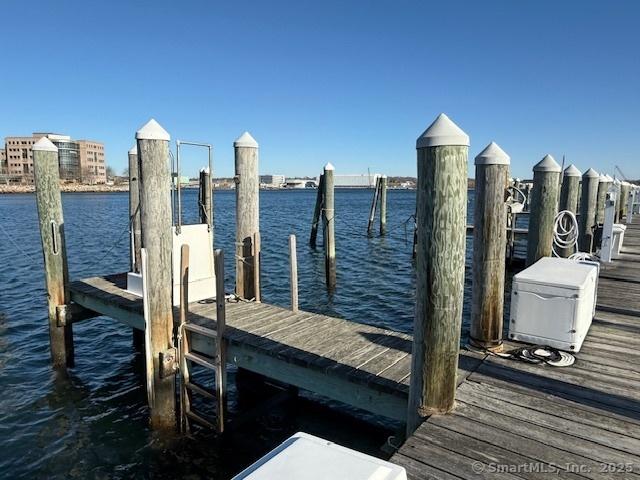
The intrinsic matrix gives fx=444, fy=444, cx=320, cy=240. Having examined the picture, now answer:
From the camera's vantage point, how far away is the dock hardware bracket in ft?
20.5

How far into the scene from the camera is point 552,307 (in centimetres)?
468

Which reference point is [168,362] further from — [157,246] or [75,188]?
[75,188]

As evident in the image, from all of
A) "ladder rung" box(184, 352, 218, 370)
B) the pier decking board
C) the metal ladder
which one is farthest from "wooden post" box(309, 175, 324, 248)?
the pier decking board

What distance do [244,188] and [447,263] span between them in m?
4.94

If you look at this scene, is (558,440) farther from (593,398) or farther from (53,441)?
(53,441)

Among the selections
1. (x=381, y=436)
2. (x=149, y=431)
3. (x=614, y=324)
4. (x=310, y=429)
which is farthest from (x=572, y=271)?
(x=149, y=431)

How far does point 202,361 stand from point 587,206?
10.1m

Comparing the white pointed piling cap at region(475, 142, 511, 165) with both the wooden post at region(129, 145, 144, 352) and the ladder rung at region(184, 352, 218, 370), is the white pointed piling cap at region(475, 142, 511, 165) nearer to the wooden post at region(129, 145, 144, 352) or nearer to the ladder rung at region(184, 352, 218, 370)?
the ladder rung at region(184, 352, 218, 370)

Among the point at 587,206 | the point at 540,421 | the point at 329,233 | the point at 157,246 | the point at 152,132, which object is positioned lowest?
the point at 540,421

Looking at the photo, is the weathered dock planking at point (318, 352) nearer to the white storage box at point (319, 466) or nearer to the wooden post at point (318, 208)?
the white storage box at point (319, 466)

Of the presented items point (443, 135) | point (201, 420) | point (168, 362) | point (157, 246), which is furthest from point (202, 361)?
point (443, 135)

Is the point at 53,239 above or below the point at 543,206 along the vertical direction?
below

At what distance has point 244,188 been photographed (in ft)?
25.1

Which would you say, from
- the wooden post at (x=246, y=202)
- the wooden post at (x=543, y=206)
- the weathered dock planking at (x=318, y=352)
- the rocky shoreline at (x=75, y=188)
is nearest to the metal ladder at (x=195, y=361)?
the weathered dock planking at (x=318, y=352)
